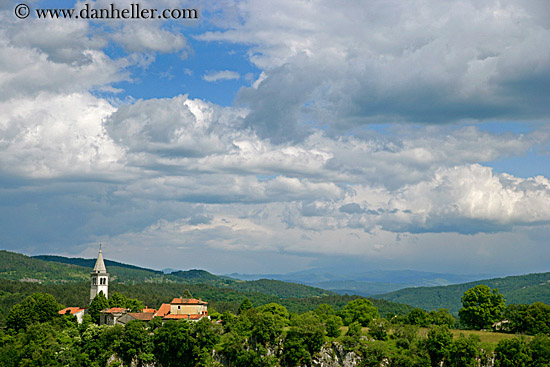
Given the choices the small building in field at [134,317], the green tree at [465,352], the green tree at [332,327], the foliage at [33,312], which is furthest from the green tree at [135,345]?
the green tree at [465,352]

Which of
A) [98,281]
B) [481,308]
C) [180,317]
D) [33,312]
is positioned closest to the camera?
[180,317]

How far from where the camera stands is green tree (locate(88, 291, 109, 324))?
301ft

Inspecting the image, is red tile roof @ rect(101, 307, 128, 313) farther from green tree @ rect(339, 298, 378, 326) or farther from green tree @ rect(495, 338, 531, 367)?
green tree @ rect(495, 338, 531, 367)

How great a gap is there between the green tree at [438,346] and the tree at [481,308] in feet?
47.5

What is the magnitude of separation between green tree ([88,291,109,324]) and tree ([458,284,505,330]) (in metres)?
62.2

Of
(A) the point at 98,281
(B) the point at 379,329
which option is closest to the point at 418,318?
(B) the point at 379,329

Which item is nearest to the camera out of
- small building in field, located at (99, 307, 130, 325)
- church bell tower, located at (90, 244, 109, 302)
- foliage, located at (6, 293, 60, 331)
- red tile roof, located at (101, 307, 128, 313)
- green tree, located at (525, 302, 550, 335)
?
green tree, located at (525, 302, 550, 335)

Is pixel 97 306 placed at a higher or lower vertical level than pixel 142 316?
higher

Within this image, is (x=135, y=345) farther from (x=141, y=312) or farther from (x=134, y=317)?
(x=141, y=312)

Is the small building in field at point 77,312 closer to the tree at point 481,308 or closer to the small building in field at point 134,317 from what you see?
the small building in field at point 134,317

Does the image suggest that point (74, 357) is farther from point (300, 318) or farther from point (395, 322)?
point (395, 322)

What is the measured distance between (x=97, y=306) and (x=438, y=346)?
56.3 m

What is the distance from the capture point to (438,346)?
260 ft

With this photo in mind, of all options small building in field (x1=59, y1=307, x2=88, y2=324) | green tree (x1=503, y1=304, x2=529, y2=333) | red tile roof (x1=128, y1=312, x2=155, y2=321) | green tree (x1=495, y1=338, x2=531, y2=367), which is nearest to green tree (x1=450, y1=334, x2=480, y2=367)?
green tree (x1=495, y1=338, x2=531, y2=367)
